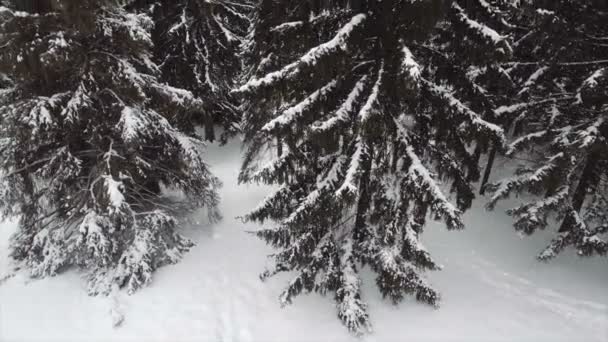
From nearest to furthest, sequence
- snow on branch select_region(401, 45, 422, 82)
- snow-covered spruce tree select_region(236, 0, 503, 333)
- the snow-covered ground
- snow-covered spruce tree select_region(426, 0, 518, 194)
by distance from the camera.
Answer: snow on branch select_region(401, 45, 422, 82), snow-covered spruce tree select_region(426, 0, 518, 194), snow-covered spruce tree select_region(236, 0, 503, 333), the snow-covered ground

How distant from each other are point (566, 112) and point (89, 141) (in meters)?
11.7

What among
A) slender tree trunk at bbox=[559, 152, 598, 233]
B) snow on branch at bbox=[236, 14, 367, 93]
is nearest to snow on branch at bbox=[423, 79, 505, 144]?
snow on branch at bbox=[236, 14, 367, 93]

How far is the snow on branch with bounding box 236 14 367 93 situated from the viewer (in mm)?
4930

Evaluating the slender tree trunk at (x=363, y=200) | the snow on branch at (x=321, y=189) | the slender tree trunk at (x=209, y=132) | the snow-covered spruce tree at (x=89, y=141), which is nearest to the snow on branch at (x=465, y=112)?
the slender tree trunk at (x=363, y=200)

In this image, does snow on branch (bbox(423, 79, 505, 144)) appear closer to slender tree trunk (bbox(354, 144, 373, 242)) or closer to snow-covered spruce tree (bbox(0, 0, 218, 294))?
slender tree trunk (bbox(354, 144, 373, 242))

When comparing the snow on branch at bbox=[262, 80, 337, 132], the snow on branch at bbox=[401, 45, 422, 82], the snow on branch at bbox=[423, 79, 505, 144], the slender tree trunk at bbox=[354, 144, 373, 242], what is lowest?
the slender tree trunk at bbox=[354, 144, 373, 242]

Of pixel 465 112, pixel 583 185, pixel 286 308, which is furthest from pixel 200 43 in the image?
pixel 583 185

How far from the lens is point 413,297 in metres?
7.90

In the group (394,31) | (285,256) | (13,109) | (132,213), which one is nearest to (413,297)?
(285,256)

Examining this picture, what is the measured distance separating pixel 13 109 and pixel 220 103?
9.76 metres

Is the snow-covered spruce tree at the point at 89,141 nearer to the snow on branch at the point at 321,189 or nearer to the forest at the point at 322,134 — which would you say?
the forest at the point at 322,134

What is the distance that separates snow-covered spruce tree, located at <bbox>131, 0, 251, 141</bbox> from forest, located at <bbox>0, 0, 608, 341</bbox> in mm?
5326

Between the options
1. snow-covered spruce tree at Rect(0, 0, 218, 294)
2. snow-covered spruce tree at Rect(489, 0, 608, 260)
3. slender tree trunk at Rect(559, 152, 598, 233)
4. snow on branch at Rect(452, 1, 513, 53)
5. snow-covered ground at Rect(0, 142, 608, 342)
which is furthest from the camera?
slender tree trunk at Rect(559, 152, 598, 233)

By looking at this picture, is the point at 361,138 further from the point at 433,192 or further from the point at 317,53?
the point at 317,53
